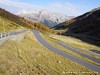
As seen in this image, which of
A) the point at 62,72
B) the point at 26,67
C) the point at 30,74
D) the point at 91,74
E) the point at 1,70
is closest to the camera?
the point at 1,70

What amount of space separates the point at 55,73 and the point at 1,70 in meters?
11.1

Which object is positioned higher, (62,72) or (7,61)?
(7,61)

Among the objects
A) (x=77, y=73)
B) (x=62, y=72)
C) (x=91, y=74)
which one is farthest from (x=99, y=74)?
(x=62, y=72)

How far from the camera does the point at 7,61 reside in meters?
37.3

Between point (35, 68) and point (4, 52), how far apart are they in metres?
7.47

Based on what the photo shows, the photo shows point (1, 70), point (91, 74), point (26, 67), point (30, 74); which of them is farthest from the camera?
point (91, 74)

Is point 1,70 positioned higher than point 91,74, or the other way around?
point 1,70

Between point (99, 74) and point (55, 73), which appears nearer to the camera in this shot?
point (55, 73)

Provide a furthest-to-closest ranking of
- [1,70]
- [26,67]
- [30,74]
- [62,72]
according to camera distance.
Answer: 1. [62,72]
2. [26,67]
3. [30,74]
4. [1,70]

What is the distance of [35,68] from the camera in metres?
39.1

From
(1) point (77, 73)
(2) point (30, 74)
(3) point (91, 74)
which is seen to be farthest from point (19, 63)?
(3) point (91, 74)

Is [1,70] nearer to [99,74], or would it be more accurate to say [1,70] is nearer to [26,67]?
[26,67]

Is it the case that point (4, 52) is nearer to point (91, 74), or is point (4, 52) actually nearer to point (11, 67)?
point (11, 67)

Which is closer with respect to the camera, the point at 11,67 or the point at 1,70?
the point at 1,70
